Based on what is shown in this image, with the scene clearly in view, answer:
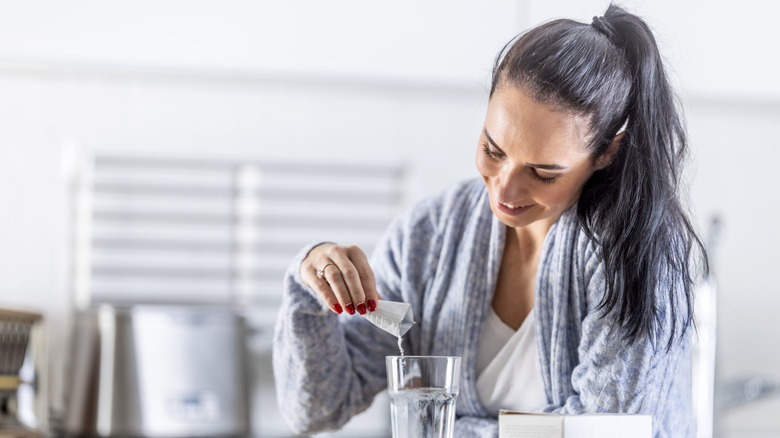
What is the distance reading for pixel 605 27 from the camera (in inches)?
37.7

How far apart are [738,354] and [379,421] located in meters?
1.11

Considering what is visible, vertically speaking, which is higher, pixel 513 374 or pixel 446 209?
pixel 446 209

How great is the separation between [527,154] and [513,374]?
30 cm

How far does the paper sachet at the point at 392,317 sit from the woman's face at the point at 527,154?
16 cm

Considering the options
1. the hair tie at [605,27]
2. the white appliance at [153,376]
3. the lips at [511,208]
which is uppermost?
the hair tie at [605,27]

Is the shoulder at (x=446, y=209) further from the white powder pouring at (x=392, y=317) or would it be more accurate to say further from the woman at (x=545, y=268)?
the white powder pouring at (x=392, y=317)

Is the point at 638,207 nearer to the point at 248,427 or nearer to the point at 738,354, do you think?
the point at 248,427

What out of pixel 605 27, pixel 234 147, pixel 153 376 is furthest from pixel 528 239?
pixel 234 147

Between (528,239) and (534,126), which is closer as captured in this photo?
(534,126)

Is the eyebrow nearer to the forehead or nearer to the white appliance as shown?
the forehead

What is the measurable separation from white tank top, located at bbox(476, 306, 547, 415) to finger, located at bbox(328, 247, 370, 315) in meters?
0.23

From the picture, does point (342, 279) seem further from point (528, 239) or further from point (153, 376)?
point (153, 376)

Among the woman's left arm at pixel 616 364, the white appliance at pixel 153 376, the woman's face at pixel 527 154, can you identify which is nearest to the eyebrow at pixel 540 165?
the woman's face at pixel 527 154

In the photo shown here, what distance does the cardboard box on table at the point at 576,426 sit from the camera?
750mm
